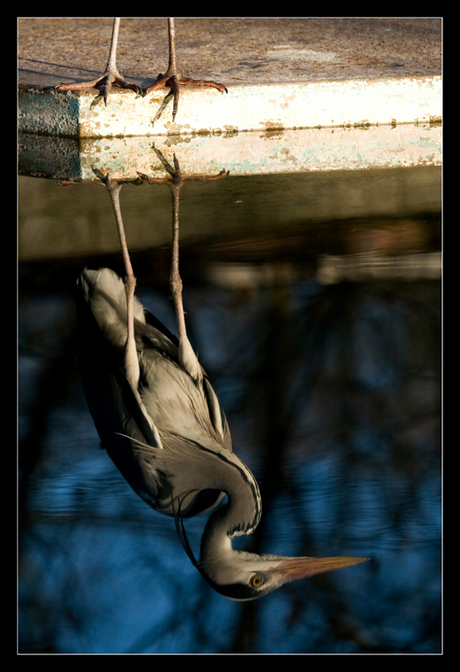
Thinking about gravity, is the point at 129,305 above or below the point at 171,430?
above

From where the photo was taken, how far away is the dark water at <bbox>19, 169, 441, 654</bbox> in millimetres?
2053

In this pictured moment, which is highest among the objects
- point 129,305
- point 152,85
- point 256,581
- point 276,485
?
point 152,85

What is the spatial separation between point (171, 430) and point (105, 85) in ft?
10.9

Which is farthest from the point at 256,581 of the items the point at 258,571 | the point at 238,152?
the point at 238,152

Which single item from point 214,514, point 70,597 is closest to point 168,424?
point 214,514

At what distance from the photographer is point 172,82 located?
5.55 meters

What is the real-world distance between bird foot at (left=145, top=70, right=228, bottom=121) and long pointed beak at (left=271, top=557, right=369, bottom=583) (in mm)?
3956

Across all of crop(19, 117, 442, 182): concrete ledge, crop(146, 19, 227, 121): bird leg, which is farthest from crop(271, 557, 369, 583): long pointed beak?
crop(146, 19, 227, 121): bird leg

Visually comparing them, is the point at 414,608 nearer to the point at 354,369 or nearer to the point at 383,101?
the point at 354,369

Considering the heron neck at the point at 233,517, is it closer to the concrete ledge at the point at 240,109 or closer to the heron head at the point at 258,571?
the heron head at the point at 258,571

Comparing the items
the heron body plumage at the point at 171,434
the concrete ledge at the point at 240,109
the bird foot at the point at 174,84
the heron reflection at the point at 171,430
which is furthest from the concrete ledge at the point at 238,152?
the heron body plumage at the point at 171,434

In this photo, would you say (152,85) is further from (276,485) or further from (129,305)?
(276,485)

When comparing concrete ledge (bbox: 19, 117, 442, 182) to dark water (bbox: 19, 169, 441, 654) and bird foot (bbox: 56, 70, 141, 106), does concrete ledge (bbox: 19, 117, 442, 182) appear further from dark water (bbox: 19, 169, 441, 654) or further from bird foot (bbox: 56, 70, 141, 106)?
dark water (bbox: 19, 169, 441, 654)

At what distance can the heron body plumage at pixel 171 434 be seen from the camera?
86.6 inches
